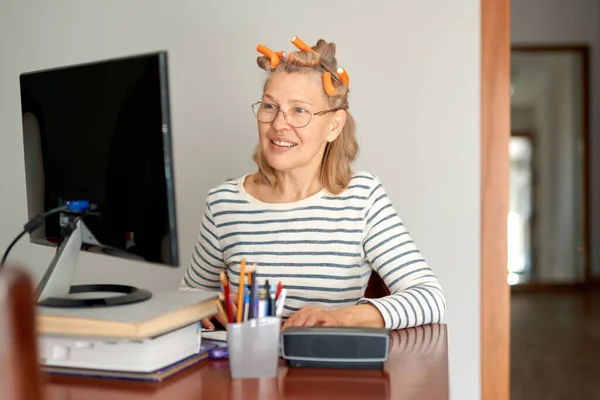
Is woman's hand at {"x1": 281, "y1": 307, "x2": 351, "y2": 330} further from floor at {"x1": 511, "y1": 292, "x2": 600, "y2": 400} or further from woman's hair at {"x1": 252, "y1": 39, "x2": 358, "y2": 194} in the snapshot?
floor at {"x1": 511, "y1": 292, "x2": 600, "y2": 400}

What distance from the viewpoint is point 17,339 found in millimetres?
423

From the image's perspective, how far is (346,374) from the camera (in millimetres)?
1084

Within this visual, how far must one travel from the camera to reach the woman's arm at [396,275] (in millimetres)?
1357

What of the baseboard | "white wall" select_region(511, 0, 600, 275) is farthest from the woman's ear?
the baseboard

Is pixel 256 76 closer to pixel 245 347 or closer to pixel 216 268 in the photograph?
pixel 216 268

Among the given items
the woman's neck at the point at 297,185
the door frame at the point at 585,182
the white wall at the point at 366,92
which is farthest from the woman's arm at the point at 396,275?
the door frame at the point at 585,182

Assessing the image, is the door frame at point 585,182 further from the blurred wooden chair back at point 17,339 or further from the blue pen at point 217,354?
the blurred wooden chair back at point 17,339

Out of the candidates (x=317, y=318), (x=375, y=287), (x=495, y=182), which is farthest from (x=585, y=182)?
(x=317, y=318)

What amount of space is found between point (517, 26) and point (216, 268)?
519 cm

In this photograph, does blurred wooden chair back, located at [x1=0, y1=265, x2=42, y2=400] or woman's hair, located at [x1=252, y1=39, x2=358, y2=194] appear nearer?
blurred wooden chair back, located at [x1=0, y1=265, x2=42, y2=400]

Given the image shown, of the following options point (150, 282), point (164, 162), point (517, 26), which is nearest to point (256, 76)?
point (150, 282)

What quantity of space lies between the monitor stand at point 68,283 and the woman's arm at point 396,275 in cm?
39

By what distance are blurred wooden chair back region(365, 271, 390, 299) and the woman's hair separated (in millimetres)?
213

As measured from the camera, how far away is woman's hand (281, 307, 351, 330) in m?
1.26
